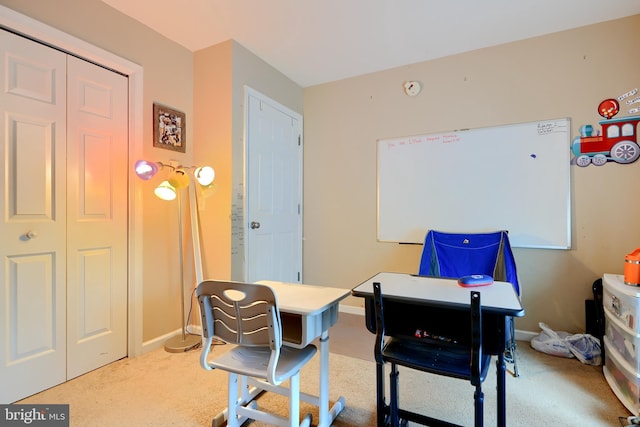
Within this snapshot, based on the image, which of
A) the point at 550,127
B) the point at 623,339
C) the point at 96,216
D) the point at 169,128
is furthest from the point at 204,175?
the point at 623,339

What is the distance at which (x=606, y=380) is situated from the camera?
6.73 feet

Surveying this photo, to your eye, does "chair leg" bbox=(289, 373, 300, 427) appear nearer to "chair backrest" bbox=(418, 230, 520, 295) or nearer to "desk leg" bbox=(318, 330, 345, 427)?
"desk leg" bbox=(318, 330, 345, 427)

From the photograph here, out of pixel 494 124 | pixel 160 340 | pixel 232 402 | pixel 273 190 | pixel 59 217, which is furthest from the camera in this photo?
pixel 273 190

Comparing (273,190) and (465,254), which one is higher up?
(273,190)

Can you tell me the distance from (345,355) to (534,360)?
4.78 ft

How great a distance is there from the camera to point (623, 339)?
186 cm

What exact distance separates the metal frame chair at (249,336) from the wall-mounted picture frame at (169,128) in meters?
1.77

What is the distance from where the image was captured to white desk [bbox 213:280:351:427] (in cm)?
138

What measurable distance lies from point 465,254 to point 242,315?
204 cm

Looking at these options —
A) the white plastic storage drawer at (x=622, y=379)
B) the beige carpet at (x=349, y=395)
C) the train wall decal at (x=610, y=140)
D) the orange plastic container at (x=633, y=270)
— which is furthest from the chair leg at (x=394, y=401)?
the train wall decal at (x=610, y=140)

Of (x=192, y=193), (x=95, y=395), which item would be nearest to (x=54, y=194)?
(x=192, y=193)

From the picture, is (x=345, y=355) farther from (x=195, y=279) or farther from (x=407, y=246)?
(x=195, y=279)

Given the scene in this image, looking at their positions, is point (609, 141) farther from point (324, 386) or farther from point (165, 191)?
point (165, 191)

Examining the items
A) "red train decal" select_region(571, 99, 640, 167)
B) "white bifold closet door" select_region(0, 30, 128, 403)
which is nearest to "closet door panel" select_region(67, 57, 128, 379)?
"white bifold closet door" select_region(0, 30, 128, 403)
